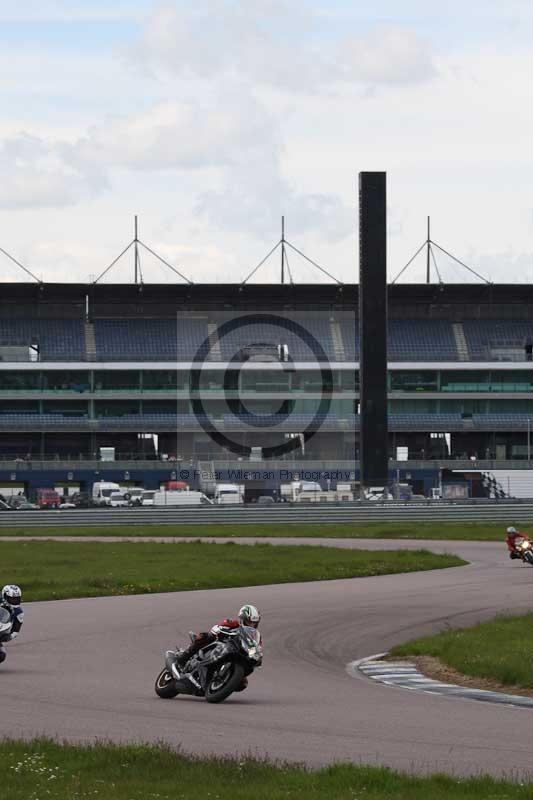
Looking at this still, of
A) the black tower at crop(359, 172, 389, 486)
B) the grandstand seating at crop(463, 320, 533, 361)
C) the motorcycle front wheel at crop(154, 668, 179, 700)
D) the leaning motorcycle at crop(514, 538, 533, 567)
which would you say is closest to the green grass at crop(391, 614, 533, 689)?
the motorcycle front wheel at crop(154, 668, 179, 700)

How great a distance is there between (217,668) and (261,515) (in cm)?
5282

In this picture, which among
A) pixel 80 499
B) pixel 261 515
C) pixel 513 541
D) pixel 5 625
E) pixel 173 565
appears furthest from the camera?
pixel 80 499

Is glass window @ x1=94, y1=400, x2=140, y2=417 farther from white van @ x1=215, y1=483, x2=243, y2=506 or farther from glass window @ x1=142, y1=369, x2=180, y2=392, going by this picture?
white van @ x1=215, y1=483, x2=243, y2=506

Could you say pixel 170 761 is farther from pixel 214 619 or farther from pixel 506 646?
pixel 214 619

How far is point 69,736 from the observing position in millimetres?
13953

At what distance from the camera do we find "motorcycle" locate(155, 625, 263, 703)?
16.6m

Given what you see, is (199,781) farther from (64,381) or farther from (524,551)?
(64,381)

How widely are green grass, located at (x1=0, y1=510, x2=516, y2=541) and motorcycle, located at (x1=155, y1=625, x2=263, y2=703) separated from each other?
127 feet

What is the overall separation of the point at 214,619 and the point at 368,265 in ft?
165

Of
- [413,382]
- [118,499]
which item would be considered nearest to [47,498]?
[118,499]

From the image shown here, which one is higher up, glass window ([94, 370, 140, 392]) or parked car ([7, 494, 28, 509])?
glass window ([94, 370, 140, 392])

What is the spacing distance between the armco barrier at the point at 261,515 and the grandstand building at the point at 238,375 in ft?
111

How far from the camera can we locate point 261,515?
69.8 meters

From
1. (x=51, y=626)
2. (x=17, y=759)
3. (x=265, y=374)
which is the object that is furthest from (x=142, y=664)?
(x=265, y=374)
